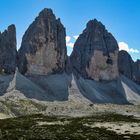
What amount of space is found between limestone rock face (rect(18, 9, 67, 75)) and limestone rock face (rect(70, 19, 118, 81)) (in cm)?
1673

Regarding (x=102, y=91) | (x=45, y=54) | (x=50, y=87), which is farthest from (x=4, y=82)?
(x=102, y=91)

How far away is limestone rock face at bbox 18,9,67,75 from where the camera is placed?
163 m

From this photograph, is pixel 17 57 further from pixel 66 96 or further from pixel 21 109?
pixel 21 109

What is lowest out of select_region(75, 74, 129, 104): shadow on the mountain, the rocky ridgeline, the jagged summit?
select_region(75, 74, 129, 104): shadow on the mountain

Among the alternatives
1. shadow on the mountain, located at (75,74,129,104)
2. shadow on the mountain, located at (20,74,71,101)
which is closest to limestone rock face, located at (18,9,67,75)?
shadow on the mountain, located at (20,74,71,101)

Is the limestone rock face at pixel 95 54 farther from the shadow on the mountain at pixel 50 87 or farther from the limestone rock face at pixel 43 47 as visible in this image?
the shadow on the mountain at pixel 50 87

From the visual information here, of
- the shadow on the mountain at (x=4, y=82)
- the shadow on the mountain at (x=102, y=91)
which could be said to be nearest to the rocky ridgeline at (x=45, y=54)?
the shadow on the mountain at (x=102, y=91)

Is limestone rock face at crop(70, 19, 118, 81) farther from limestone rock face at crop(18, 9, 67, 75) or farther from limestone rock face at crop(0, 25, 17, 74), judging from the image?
limestone rock face at crop(0, 25, 17, 74)

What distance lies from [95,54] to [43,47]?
31912 millimetres

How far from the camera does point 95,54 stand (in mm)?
187500

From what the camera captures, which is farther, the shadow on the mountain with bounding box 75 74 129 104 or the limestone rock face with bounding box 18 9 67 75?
the limestone rock face with bounding box 18 9 67 75

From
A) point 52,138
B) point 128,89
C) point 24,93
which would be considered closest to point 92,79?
point 128,89

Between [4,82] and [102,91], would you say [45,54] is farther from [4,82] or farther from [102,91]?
[102,91]

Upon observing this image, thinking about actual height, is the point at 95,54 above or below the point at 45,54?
above
